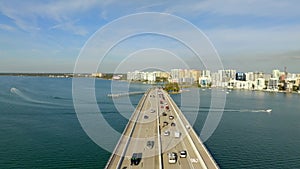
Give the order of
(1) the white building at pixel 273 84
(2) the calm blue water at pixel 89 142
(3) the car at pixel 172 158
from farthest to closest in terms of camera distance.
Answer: (1) the white building at pixel 273 84, (2) the calm blue water at pixel 89 142, (3) the car at pixel 172 158

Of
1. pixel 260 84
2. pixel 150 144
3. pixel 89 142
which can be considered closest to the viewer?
pixel 150 144

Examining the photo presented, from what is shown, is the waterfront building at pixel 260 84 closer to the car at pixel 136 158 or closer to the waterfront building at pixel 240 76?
the waterfront building at pixel 240 76

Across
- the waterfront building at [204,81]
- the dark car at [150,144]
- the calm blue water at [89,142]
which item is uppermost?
the waterfront building at [204,81]

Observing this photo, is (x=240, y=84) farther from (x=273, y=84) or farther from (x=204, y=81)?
(x=204, y=81)

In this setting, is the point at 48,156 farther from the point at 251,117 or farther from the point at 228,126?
the point at 251,117

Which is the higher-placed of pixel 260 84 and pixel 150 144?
pixel 260 84

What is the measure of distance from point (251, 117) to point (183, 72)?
20936 mm

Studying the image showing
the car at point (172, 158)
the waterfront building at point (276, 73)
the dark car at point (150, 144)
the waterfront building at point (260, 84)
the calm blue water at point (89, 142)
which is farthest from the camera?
the waterfront building at point (276, 73)

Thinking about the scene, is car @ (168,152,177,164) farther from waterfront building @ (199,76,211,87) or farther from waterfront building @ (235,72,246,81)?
waterfront building @ (235,72,246,81)

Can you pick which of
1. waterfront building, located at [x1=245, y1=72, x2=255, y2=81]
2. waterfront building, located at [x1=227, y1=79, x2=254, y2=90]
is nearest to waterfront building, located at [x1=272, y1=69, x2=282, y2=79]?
waterfront building, located at [x1=245, y1=72, x2=255, y2=81]

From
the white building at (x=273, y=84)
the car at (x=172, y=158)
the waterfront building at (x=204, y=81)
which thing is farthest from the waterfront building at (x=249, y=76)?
the car at (x=172, y=158)

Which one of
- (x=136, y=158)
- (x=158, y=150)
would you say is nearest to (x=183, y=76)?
(x=158, y=150)

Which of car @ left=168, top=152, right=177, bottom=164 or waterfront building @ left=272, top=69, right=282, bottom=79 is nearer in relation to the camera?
A: car @ left=168, top=152, right=177, bottom=164

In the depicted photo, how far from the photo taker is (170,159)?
5.46 m
